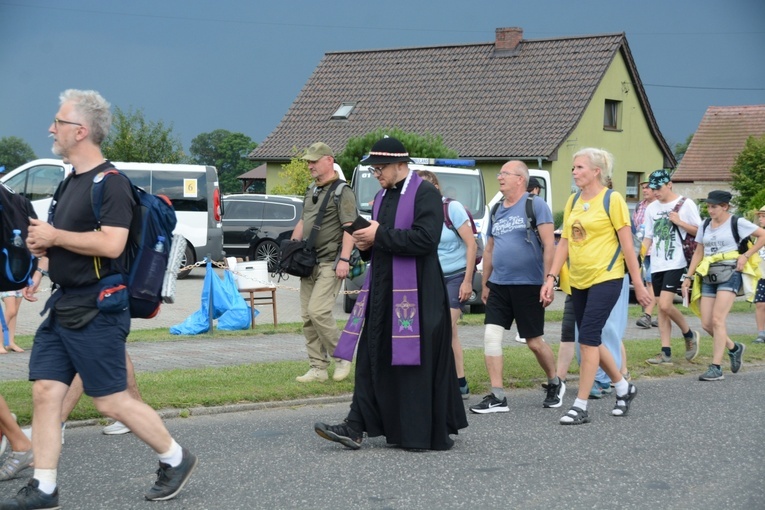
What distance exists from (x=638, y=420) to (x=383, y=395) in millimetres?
2302

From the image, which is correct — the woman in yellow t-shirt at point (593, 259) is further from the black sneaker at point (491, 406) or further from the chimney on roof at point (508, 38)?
the chimney on roof at point (508, 38)

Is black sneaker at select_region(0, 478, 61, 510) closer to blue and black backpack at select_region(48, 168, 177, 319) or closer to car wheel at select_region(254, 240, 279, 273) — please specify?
blue and black backpack at select_region(48, 168, 177, 319)

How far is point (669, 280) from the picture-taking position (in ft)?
34.9

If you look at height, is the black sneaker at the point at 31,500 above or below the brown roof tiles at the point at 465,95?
below

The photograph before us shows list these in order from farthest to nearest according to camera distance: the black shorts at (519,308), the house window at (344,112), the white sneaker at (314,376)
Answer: the house window at (344,112)
the white sneaker at (314,376)
the black shorts at (519,308)

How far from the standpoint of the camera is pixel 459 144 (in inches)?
1549

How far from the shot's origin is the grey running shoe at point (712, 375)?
9844 mm

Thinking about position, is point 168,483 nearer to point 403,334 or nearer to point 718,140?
point 403,334

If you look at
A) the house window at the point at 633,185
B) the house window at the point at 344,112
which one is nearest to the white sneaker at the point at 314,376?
the house window at the point at 344,112

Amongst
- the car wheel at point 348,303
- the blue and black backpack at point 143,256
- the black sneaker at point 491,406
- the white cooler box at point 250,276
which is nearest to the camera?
the blue and black backpack at point 143,256

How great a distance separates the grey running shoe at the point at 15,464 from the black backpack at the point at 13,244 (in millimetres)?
974

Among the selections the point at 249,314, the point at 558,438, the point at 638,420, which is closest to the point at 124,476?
the point at 558,438

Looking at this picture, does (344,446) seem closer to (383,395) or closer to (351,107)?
(383,395)

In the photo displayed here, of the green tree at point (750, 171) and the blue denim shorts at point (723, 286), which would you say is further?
the green tree at point (750, 171)
